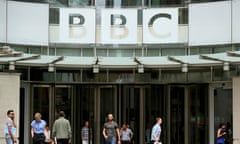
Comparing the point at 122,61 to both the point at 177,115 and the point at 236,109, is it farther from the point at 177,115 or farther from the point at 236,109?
the point at 236,109

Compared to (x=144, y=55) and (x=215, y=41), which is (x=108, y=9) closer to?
(x=144, y=55)

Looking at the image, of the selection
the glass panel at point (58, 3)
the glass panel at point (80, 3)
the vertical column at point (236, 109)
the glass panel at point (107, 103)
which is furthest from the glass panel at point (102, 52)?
the vertical column at point (236, 109)

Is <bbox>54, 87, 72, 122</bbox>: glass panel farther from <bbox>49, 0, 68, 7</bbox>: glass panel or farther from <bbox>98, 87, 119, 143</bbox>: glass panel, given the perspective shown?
<bbox>49, 0, 68, 7</bbox>: glass panel

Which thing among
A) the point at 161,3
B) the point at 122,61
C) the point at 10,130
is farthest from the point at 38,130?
the point at 161,3

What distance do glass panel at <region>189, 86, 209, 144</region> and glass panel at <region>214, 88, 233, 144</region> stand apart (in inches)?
25.1

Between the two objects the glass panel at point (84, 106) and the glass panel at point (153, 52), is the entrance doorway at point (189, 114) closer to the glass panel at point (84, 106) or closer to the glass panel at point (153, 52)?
the glass panel at point (153, 52)

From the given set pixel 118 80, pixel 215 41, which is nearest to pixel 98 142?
pixel 118 80

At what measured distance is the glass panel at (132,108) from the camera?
1048 inches

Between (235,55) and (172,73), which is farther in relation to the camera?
(172,73)

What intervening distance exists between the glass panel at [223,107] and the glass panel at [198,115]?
2.09ft

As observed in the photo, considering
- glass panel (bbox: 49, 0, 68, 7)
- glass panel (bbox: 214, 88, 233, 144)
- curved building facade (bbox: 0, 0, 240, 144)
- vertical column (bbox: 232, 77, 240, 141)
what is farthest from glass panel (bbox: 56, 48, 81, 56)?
vertical column (bbox: 232, 77, 240, 141)

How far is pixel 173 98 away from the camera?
2642cm

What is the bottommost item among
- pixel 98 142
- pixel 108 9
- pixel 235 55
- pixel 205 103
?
pixel 98 142

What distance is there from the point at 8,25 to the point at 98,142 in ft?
21.3
